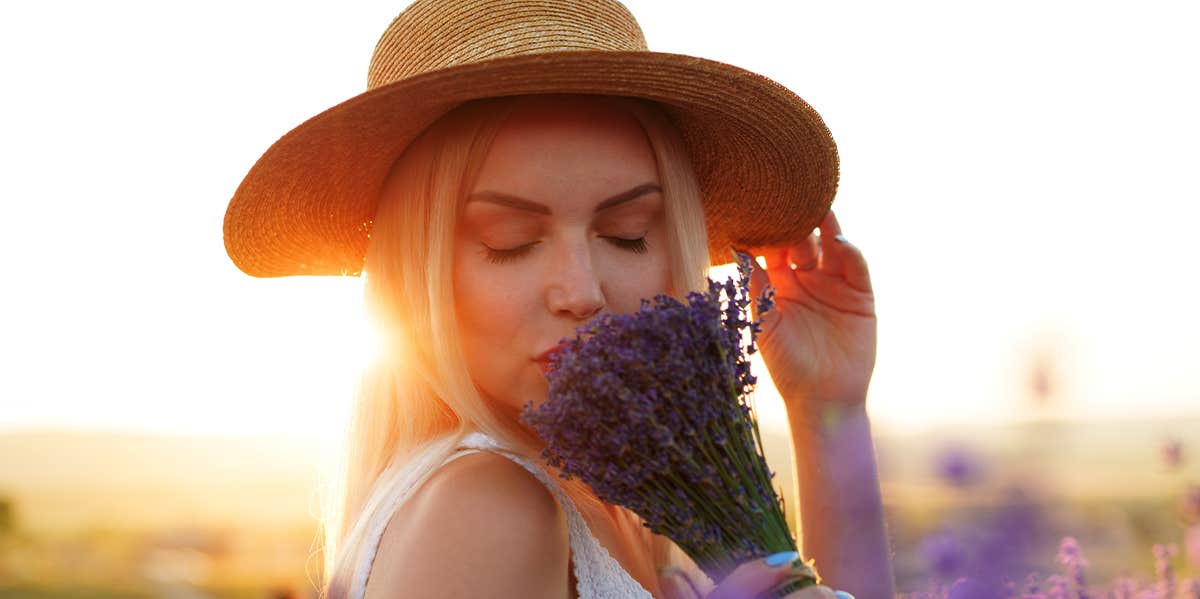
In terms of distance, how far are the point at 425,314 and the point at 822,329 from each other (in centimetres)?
136

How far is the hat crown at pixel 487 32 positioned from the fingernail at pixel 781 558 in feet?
3.72

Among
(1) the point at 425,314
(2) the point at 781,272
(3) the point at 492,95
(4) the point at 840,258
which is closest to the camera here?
(3) the point at 492,95

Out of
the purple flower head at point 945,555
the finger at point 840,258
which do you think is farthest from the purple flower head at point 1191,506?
the finger at point 840,258

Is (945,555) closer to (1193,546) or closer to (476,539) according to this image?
(1193,546)

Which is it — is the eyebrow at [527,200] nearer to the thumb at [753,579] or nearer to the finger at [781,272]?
the thumb at [753,579]

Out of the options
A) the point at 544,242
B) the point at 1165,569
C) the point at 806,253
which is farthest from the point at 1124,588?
the point at 806,253

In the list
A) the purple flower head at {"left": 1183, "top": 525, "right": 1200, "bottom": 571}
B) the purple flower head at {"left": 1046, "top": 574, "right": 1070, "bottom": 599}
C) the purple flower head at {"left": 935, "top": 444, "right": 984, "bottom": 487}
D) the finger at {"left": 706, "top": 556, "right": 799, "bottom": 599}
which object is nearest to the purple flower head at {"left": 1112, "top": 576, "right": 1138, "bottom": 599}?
the purple flower head at {"left": 1046, "top": 574, "right": 1070, "bottom": 599}

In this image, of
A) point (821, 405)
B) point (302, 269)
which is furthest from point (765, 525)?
point (302, 269)

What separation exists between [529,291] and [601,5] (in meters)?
0.86

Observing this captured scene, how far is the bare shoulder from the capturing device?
178 centimetres

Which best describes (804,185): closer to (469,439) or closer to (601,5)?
(601,5)

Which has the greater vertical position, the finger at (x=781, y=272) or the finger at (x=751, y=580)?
the finger at (x=781, y=272)

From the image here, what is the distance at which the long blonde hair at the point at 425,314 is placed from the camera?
216 cm

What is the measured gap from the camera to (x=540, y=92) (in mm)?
2232
